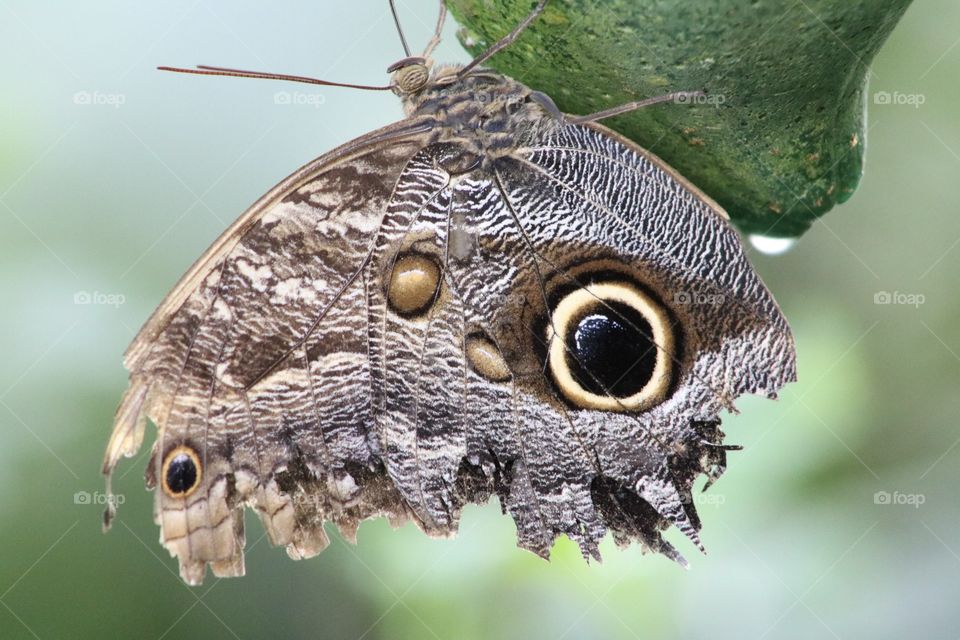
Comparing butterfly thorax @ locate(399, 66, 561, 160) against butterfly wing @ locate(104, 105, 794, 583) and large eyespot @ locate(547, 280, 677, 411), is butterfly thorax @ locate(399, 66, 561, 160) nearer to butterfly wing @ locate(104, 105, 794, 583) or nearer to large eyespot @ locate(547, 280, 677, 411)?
butterfly wing @ locate(104, 105, 794, 583)

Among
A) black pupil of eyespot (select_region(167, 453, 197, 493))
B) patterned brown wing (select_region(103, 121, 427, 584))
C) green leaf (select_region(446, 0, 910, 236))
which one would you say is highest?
green leaf (select_region(446, 0, 910, 236))

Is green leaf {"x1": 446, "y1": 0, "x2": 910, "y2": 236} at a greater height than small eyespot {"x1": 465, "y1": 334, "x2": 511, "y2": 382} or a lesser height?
greater

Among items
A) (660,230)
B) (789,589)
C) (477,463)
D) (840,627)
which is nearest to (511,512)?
(477,463)

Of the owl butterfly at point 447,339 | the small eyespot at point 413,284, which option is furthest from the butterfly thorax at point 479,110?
the small eyespot at point 413,284

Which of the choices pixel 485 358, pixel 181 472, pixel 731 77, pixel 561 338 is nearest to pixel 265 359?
pixel 181 472

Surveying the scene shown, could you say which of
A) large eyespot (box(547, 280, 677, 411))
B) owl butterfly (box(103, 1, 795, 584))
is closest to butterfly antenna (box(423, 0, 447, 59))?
owl butterfly (box(103, 1, 795, 584))
